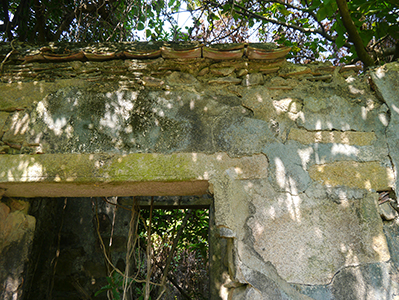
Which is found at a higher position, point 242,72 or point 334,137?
point 242,72

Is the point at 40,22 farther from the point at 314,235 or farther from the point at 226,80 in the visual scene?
the point at 314,235

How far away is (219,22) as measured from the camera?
5.18m

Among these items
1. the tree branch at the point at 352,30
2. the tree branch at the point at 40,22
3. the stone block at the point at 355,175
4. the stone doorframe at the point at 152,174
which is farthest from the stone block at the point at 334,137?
the tree branch at the point at 40,22

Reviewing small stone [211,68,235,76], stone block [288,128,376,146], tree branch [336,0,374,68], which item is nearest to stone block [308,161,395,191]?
stone block [288,128,376,146]

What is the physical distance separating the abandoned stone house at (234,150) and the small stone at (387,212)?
1cm

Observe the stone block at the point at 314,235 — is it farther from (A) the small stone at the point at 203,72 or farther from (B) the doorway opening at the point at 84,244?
(B) the doorway opening at the point at 84,244

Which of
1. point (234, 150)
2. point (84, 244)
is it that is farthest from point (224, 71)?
point (84, 244)

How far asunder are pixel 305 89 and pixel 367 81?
437 millimetres

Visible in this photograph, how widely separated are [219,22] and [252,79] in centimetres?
342

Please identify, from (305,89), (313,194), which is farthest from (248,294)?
(305,89)

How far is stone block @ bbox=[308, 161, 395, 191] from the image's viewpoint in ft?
6.19

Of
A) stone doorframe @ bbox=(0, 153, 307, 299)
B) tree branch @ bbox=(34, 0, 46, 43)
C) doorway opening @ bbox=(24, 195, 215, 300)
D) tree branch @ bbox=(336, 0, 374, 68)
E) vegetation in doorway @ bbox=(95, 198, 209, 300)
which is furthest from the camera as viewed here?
vegetation in doorway @ bbox=(95, 198, 209, 300)

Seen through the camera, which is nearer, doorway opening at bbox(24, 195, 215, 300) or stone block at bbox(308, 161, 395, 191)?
stone block at bbox(308, 161, 395, 191)

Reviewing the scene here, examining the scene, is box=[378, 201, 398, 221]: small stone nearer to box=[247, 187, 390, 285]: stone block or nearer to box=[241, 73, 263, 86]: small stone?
box=[247, 187, 390, 285]: stone block
